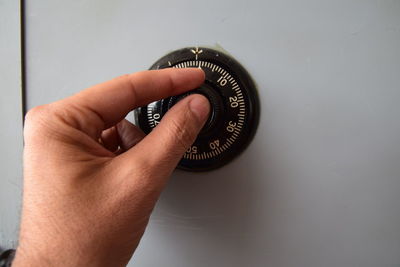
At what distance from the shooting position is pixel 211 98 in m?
0.49

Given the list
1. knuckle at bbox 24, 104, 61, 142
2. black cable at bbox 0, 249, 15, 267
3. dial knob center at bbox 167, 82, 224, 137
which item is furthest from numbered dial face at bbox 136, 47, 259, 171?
black cable at bbox 0, 249, 15, 267

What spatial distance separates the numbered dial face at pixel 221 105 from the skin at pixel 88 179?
0.09 meters

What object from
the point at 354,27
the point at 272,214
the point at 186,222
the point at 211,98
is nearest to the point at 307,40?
the point at 354,27

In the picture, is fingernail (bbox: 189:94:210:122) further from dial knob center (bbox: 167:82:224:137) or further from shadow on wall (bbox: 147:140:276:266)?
shadow on wall (bbox: 147:140:276:266)

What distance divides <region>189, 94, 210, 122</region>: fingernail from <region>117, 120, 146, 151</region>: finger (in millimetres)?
161

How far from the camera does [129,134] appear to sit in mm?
549

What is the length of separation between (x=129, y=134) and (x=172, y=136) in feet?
0.60

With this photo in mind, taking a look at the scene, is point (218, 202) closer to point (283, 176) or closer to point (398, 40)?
point (283, 176)

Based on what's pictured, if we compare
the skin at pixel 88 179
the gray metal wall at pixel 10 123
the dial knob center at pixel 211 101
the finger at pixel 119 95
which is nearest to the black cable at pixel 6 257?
the gray metal wall at pixel 10 123

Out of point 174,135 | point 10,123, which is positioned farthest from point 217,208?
point 10,123

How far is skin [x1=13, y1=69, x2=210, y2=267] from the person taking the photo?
35cm

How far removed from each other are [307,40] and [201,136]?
0.97 ft

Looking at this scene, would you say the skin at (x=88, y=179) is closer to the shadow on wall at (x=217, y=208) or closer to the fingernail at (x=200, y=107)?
the fingernail at (x=200, y=107)

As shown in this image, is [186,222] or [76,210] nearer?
[76,210]
